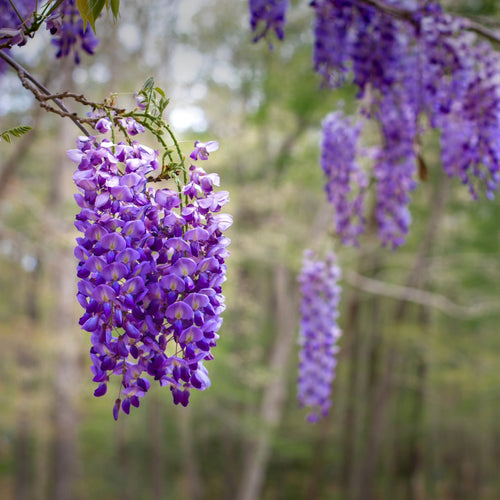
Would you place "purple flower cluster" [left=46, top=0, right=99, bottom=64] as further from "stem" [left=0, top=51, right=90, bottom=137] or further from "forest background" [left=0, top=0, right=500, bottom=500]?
"forest background" [left=0, top=0, right=500, bottom=500]

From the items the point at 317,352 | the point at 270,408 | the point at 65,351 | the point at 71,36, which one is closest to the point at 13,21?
the point at 71,36

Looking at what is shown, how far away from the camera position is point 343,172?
8.87 ft

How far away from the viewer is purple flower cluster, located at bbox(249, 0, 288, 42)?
211cm

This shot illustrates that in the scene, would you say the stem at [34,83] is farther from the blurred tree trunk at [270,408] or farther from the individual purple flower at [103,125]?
the blurred tree trunk at [270,408]

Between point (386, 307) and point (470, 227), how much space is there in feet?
29.5

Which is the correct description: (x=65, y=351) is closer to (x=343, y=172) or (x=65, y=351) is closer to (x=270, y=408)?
(x=270, y=408)

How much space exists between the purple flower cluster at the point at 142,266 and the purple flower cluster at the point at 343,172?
1684 mm

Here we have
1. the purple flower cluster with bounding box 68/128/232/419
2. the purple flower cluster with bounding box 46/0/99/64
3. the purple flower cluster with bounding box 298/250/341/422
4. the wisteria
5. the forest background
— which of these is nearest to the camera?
the purple flower cluster with bounding box 68/128/232/419

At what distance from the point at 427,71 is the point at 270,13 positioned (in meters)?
0.71

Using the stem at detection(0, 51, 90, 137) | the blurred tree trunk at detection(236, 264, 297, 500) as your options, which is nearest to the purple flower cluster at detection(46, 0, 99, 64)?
the stem at detection(0, 51, 90, 137)

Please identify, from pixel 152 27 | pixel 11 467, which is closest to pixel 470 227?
pixel 152 27

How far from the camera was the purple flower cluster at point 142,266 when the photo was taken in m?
1.01

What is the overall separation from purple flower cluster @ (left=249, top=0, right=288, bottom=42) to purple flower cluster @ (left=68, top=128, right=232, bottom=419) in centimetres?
125

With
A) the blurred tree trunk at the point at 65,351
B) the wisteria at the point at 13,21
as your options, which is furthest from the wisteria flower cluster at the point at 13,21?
the blurred tree trunk at the point at 65,351
